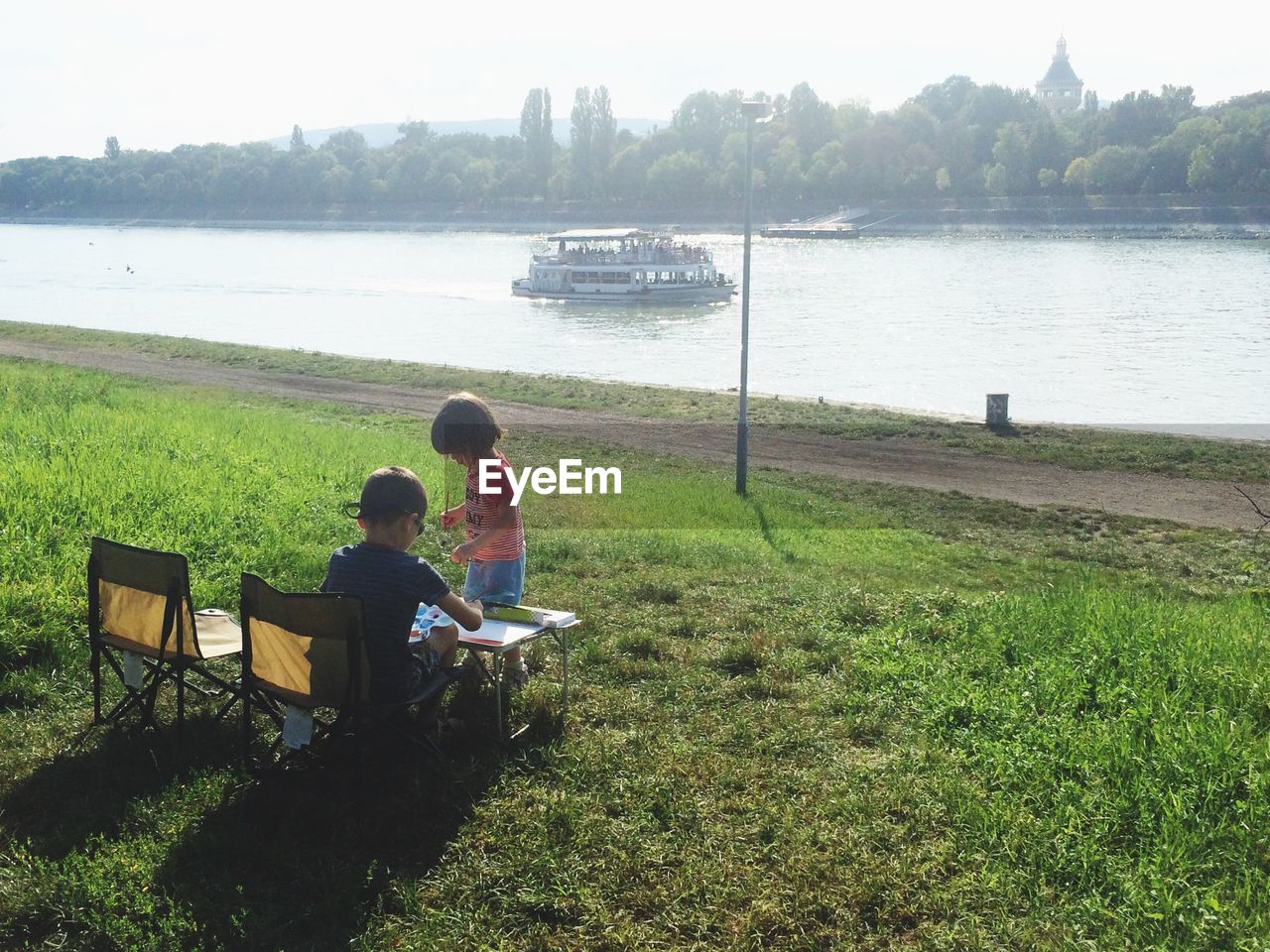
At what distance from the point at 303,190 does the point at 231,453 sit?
350ft

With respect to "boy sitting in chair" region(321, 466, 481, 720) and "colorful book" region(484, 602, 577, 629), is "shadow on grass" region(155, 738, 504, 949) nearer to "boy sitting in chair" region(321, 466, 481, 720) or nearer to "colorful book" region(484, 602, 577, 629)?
"boy sitting in chair" region(321, 466, 481, 720)

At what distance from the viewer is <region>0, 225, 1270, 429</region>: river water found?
83.6 ft

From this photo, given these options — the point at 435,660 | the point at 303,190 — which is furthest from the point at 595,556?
the point at 303,190

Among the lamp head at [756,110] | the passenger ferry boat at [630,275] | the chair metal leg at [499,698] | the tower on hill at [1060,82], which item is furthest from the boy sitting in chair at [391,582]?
the tower on hill at [1060,82]

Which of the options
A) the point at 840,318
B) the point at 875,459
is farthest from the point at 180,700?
the point at 840,318

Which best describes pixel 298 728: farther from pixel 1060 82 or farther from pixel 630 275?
pixel 1060 82

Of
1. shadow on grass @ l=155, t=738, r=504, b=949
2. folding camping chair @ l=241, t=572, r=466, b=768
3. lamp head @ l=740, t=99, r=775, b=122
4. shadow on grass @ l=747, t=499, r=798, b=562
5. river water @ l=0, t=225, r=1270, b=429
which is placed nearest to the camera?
shadow on grass @ l=155, t=738, r=504, b=949

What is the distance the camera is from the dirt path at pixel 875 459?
12.0 metres

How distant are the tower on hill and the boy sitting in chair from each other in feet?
568

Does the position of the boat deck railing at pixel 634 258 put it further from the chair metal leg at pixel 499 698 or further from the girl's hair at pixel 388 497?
the girl's hair at pixel 388 497

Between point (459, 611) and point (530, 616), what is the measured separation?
23.2 inches

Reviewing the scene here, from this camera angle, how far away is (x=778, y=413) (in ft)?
60.3

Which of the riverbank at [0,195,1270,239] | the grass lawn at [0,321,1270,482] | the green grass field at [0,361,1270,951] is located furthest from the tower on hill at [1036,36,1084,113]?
the green grass field at [0,361,1270,951]

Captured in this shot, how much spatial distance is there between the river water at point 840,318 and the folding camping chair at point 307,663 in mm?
19183
